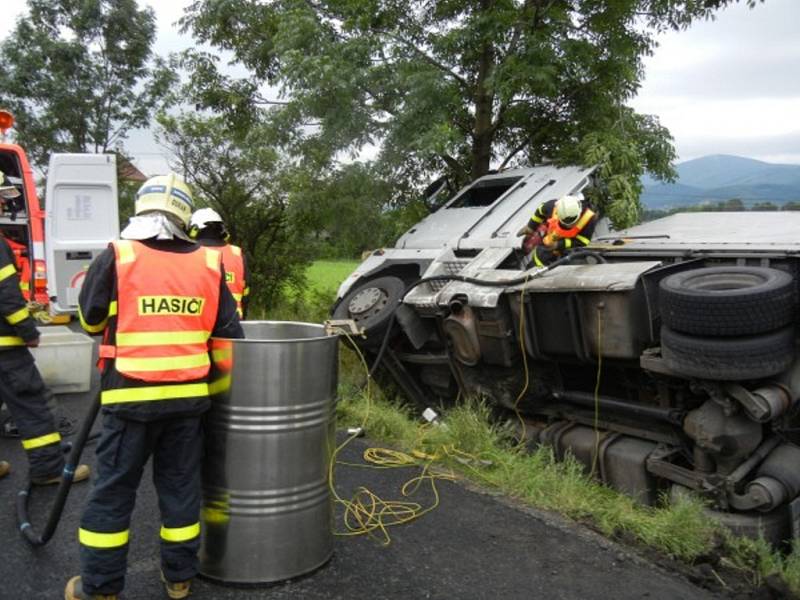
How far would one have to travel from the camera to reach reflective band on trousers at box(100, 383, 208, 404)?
2770 mm

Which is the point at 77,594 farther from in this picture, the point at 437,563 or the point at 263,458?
the point at 437,563

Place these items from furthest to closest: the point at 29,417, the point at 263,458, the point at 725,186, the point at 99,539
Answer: the point at 725,186, the point at 29,417, the point at 263,458, the point at 99,539

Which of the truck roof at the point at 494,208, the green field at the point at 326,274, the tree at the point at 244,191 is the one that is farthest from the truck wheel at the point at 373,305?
the tree at the point at 244,191

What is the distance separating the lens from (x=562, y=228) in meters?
5.66

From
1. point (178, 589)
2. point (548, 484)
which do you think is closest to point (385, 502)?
point (548, 484)

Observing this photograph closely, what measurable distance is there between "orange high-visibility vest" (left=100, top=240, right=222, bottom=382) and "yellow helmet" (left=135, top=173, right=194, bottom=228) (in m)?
0.20

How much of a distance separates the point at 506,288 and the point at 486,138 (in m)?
4.24

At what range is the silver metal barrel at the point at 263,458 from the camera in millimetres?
3043


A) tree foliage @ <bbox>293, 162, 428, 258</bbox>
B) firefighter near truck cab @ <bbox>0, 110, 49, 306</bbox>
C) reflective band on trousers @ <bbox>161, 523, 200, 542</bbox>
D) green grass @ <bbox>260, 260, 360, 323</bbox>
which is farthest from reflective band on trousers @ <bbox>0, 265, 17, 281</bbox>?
green grass @ <bbox>260, 260, 360, 323</bbox>

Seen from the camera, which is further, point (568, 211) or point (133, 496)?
point (568, 211)

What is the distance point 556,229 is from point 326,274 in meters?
7.80

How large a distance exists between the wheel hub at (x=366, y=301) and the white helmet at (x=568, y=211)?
1.59 metres

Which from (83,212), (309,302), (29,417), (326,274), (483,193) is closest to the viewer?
(29,417)

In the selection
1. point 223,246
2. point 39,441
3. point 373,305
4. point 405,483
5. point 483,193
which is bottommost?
point 405,483
